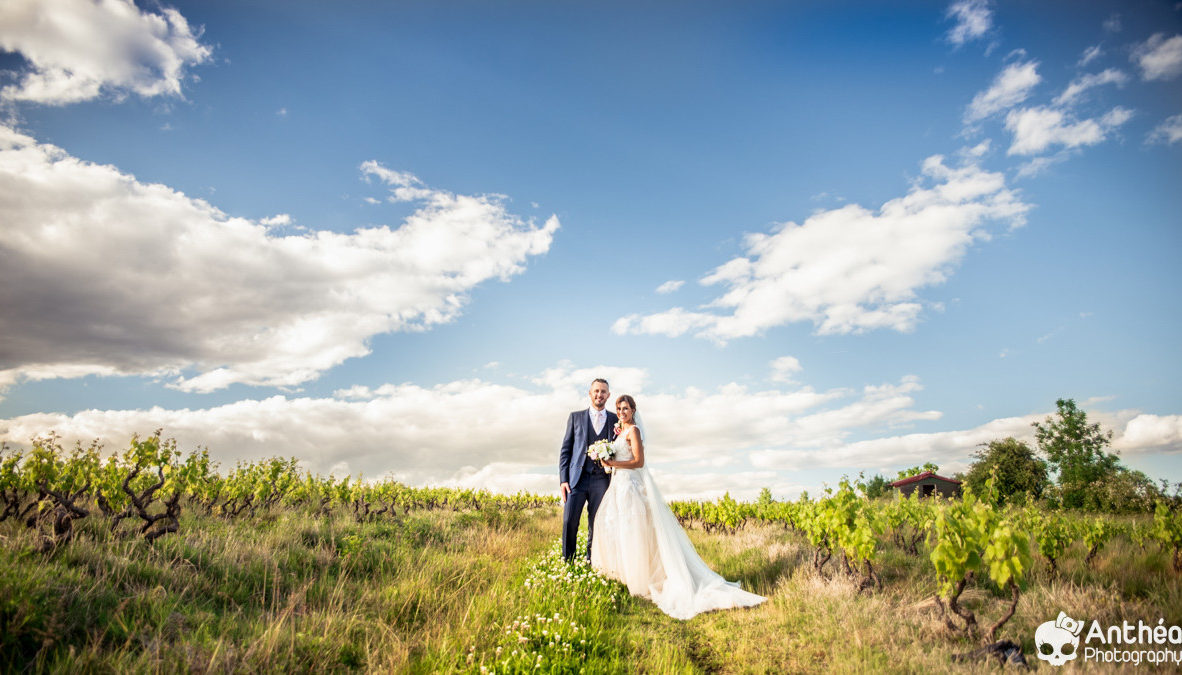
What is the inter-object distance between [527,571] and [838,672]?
4.57 meters

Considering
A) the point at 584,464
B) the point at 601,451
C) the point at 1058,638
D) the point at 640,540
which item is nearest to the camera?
the point at 1058,638

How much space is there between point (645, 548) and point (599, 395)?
2330 millimetres

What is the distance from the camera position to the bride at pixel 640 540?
7336mm

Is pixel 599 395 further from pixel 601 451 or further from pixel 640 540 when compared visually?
pixel 640 540

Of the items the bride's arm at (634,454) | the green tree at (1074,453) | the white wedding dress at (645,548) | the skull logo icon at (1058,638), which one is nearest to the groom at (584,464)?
the white wedding dress at (645,548)

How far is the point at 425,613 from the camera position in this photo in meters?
5.84

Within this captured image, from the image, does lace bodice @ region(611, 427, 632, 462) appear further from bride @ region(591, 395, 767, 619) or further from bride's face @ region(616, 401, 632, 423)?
bride's face @ region(616, 401, 632, 423)

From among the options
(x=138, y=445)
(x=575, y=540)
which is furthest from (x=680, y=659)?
(x=138, y=445)

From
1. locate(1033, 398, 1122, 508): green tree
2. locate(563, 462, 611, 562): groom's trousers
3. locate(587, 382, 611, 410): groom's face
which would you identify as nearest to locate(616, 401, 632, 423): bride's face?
locate(587, 382, 611, 410): groom's face

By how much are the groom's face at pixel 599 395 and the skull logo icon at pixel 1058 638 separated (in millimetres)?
5537

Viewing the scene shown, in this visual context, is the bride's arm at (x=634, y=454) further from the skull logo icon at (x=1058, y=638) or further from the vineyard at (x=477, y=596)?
the skull logo icon at (x=1058, y=638)

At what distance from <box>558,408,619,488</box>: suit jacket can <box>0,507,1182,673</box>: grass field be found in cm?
136

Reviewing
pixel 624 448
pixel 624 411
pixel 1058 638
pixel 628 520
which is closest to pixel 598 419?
pixel 624 411

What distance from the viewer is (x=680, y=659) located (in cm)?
513
